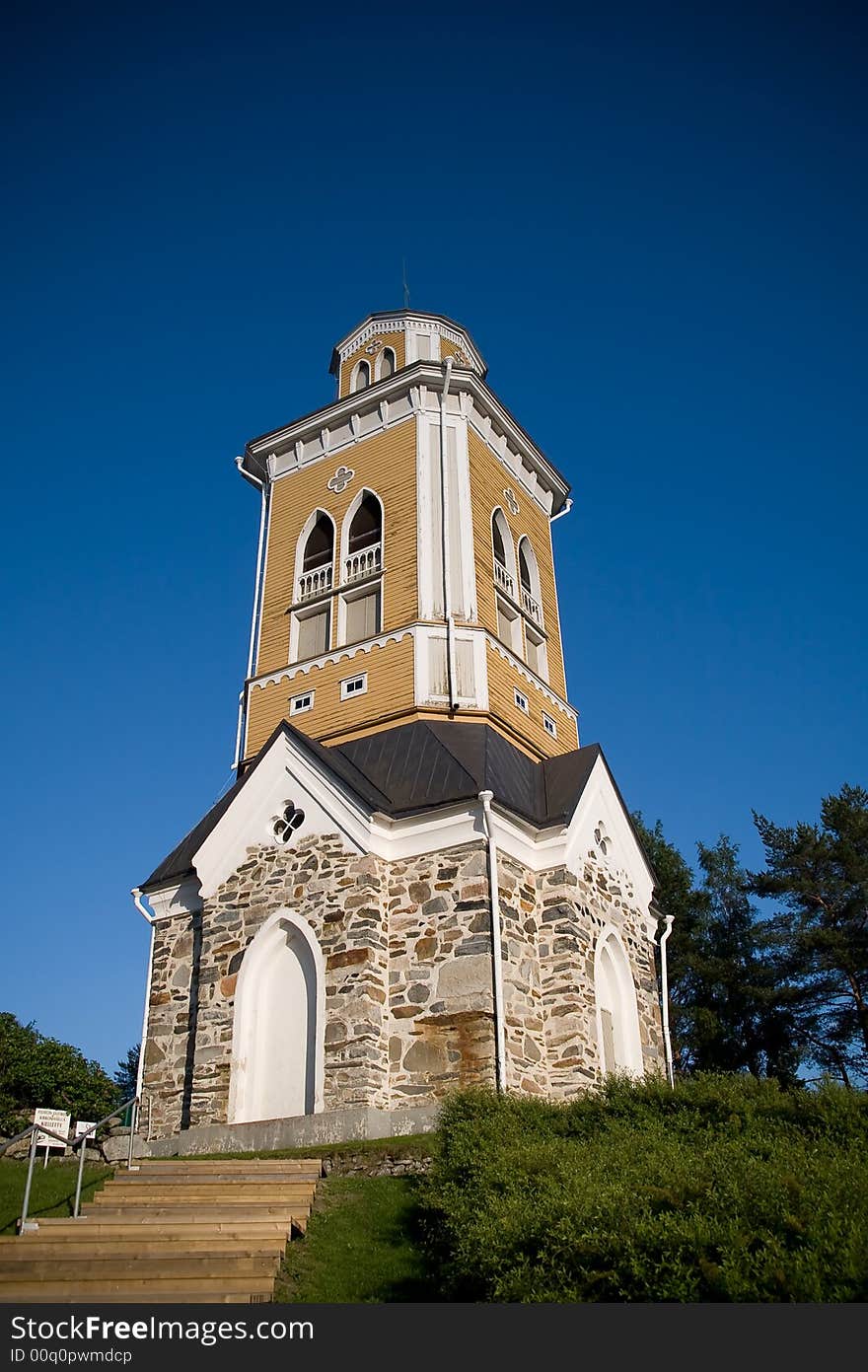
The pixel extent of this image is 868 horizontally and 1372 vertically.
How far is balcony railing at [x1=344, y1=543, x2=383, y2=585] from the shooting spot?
22.2m

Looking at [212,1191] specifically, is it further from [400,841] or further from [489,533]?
[489,533]

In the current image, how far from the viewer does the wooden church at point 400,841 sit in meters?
15.3

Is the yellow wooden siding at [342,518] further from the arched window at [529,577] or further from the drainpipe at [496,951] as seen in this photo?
the drainpipe at [496,951]

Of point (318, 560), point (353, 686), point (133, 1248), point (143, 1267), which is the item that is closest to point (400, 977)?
point (133, 1248)

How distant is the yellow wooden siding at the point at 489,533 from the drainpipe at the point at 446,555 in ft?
2.18

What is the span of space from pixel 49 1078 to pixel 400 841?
2399 cm

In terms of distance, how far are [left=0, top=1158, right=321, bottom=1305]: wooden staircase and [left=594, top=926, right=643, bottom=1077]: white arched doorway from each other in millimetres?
6406

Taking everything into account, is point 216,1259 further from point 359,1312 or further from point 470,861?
point 470,861

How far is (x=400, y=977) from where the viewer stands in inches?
615

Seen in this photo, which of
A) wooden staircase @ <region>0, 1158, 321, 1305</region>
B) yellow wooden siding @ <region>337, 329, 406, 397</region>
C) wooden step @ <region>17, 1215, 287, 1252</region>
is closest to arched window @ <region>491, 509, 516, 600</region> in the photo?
yellow wooden siding @ <region>337, 329, 406, 397</region>

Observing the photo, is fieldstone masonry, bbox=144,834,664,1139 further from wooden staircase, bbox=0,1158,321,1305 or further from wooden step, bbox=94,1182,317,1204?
wooden step, bbox=94,1182,317,1204

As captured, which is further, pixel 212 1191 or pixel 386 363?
pixel 386 363

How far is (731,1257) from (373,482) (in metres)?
18.7

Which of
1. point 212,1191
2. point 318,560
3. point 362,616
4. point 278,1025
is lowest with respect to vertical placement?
point 212,1191
